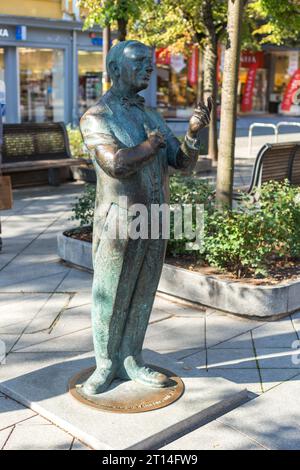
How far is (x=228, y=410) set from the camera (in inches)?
154

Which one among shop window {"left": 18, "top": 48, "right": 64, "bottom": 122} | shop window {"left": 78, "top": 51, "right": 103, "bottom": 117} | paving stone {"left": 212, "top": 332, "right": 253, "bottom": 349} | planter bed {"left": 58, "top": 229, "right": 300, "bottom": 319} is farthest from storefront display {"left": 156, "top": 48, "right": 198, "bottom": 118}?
paving stone {"left": 212, "top": 332, "right": 253, "bottom": 349}

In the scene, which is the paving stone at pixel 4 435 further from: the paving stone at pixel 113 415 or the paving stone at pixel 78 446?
the paving stone at pixel 78 446

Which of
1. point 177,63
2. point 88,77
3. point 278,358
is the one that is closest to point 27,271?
point 278,358

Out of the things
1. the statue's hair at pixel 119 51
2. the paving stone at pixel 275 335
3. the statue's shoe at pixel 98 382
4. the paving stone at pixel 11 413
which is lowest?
the paving stone at pixel 11 413

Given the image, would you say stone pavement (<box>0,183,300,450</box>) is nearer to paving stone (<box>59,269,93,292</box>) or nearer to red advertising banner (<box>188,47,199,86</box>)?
paving stone (<box>59,269,93,292</box>)

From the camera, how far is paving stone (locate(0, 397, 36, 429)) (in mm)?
3738

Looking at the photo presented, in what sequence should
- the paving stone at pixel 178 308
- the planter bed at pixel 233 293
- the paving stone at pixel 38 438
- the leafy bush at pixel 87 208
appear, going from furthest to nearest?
the leafy bush at pixel 87 208, the paving stone at pixel 178 308, the planter bed at pixel 233 293, the paving stone at pixel 38 438

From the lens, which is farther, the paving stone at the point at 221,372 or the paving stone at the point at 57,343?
the paving stone at the point at 57,343

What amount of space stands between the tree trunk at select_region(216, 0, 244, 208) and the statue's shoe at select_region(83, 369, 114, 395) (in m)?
3.35

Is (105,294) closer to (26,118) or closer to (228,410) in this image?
(228,410)

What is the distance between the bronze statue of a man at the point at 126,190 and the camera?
3.33 meters

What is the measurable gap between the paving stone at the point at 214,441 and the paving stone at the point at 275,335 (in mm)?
1380

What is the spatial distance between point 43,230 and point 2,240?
0.74 m

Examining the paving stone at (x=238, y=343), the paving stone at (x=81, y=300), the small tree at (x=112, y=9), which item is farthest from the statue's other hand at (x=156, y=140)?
the small tree at (x=112, y=9)
